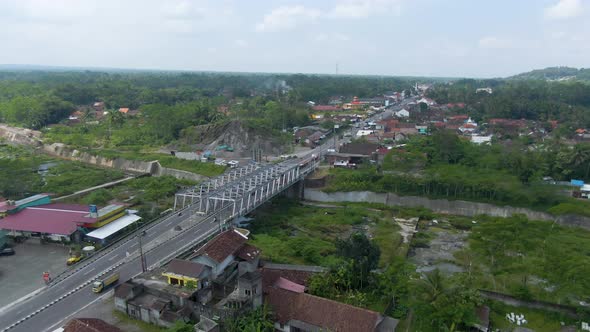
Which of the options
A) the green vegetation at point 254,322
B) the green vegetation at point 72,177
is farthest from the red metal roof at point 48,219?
the green vegetation at point 254,322

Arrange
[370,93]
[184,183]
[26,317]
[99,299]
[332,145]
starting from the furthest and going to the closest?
[370,93] → [332,145] → [184,183] → [99,299] → [26,317]

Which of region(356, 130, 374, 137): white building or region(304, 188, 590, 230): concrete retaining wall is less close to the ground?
region(356, 130, 374, 137): white building

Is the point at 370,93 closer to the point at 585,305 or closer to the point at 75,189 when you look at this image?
the point at 75,189

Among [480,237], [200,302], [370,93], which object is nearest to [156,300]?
[200,302]

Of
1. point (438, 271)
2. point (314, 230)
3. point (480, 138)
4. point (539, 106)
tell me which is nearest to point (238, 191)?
point (314, 230)

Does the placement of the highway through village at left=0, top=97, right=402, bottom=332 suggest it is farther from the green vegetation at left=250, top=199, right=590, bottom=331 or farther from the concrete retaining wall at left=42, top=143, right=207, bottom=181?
the concrete retaining wall at left=42, top=143, right=207, bottom=181

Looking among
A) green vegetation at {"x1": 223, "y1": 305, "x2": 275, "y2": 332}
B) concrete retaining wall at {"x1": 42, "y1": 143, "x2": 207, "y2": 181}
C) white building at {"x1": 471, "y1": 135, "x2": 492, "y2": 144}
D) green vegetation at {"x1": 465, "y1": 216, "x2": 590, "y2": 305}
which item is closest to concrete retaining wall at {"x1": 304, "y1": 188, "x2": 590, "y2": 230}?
green vegetation at {"x1": 465, "y1": 216, "x2": 590, "y2": 305}
